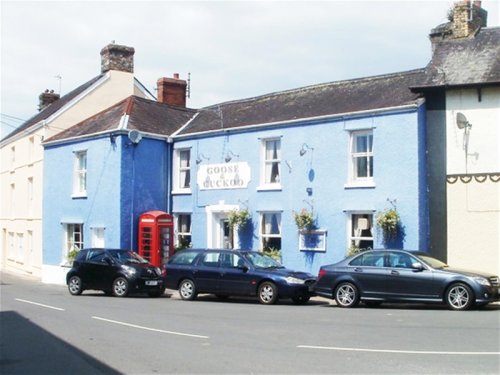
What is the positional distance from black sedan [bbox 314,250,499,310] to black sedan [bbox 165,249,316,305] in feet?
2.93

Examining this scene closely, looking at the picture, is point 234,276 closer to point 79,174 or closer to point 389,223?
point 389,223

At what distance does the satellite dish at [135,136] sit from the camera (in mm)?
25688

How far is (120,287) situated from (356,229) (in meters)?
7.81

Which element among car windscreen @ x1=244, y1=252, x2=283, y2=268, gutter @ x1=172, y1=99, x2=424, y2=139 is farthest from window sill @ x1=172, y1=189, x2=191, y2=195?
car windscreen @ x1=244, y1=252, x2=283, y2=268

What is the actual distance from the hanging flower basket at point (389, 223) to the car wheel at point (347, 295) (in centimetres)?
336

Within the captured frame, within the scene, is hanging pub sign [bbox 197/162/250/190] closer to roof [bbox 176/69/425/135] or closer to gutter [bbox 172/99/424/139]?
gutter [bbox 172/99/424/139]

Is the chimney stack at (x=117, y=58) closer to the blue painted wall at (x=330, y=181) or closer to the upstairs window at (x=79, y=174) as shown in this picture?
the upstairs window at (x=79, y=174)

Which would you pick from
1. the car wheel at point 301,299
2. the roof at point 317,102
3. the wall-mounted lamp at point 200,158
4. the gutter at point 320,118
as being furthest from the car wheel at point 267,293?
the wall-mounted lamp at point 200,158

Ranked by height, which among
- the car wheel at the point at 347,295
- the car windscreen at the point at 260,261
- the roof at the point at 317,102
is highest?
the roof at the point at 317,102

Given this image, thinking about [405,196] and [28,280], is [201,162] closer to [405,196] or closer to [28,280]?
[405,196]

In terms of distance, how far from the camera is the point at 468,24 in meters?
21.2

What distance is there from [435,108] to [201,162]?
31.4 feet

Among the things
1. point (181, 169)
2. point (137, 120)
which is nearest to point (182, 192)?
point (181, 169)

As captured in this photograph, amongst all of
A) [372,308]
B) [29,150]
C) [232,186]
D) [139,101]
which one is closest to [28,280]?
[29,150]
